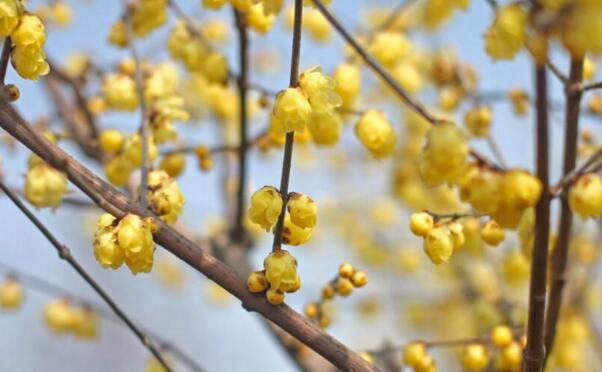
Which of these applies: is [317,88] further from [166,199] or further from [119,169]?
[119,169]

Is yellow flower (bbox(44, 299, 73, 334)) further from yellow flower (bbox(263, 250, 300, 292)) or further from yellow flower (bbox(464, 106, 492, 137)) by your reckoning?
yellow flower (bbox(263, 250, 300, 292))

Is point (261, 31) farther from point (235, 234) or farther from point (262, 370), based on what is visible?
point (262, 370)

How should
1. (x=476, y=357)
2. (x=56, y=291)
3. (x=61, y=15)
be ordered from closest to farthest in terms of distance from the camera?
(x=476, y=357) → (x=56, y=291) → (x=61, y=15)

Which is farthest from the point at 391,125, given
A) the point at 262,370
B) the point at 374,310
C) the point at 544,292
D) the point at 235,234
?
the point at 262,370

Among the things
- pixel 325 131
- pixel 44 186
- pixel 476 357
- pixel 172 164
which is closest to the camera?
pixel 44 186

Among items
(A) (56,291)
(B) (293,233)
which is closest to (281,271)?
(B) (293,233)

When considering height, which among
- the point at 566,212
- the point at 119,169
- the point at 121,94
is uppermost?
the point at 121,94

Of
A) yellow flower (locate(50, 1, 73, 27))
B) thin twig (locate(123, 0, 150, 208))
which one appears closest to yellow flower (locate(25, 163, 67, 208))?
thin twig (locate(123, 0, 150, 208))
